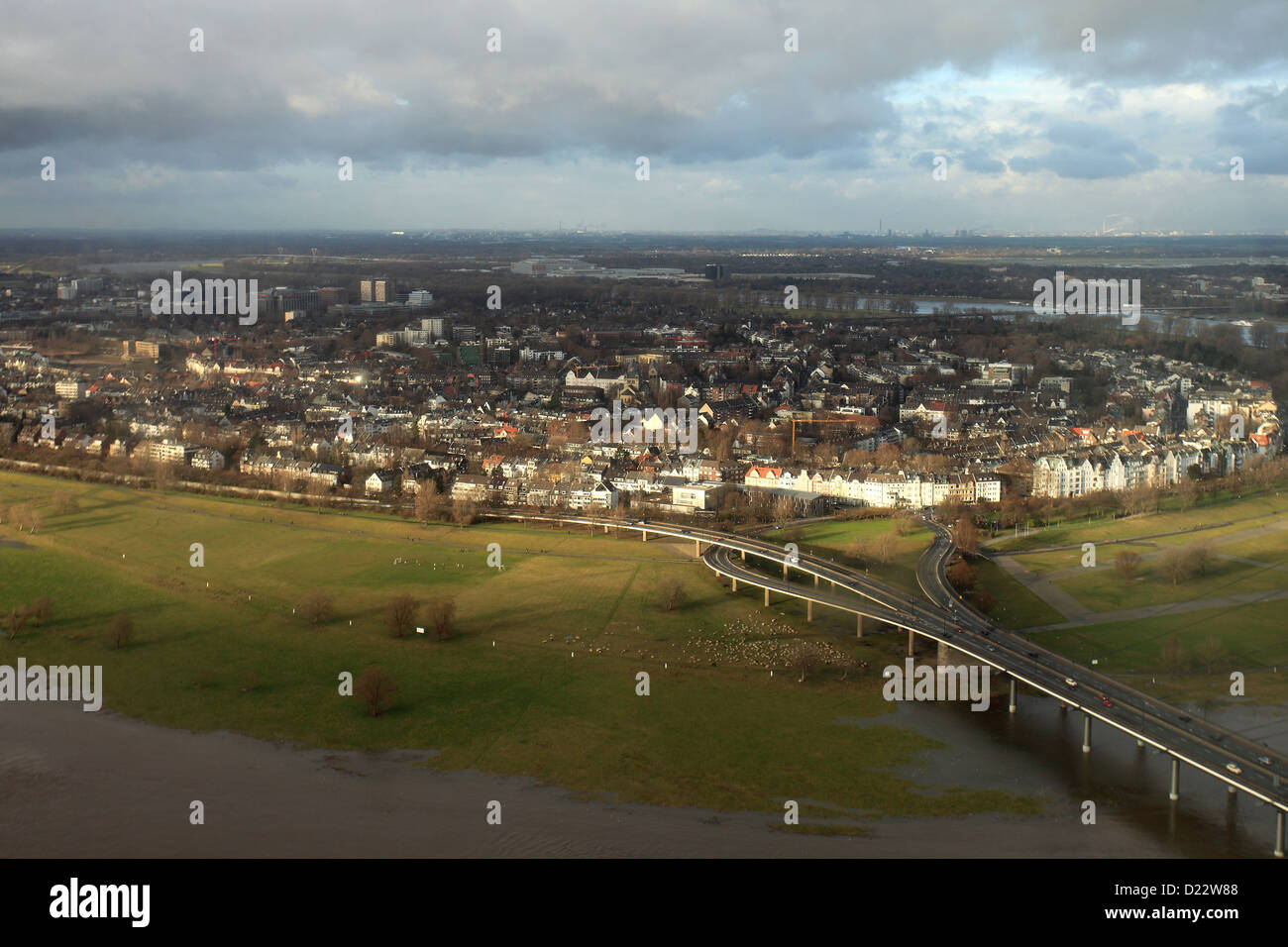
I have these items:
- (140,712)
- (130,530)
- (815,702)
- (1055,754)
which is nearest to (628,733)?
(815,702)

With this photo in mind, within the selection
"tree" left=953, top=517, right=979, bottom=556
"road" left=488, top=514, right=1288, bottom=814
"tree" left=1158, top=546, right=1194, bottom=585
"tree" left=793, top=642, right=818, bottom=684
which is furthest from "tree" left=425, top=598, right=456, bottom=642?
"tree" left=1158, top=546, right=1194, bottom=585

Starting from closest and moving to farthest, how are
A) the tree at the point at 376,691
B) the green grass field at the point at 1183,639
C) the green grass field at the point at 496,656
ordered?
the green grass field at the point at 496,656, the tree at the point at 376,691, the green grass field at the point at 1183,639

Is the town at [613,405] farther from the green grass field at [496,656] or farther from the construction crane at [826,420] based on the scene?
the green grass field at [496,656]

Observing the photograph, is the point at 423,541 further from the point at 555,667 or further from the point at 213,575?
the point at 555,667

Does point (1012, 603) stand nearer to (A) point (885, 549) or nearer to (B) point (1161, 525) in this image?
(A) point (885, 549)

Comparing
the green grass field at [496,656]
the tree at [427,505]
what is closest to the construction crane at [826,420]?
the tree at [427,505]

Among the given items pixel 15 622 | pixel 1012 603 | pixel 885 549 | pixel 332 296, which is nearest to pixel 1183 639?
pixel 1012 603
